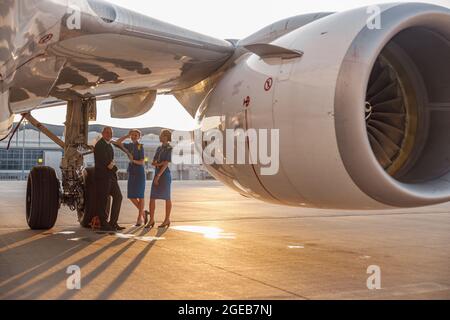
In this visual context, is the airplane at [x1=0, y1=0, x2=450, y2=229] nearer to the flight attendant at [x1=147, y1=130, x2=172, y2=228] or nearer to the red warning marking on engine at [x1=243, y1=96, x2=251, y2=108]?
the red warning marking on engine at [x1=243, y1=96, x2=251, y2=108]

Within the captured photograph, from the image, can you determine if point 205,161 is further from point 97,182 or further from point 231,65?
point 97,182

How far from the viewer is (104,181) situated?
672 centimetres

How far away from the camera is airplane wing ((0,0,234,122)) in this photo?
417 centimetres

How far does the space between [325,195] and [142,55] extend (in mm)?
2477

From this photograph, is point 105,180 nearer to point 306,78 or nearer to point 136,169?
point 136,169

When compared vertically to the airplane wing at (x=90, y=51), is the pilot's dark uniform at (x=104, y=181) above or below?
below

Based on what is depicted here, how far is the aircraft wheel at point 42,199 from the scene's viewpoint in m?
7.00

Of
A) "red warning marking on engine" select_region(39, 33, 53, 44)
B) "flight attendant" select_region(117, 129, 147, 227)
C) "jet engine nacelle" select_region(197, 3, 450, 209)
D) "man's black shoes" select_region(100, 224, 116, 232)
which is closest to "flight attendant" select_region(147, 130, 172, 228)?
"flight attendant" select_region(117, 129, 147, 227)

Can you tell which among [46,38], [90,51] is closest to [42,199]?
[90,51]

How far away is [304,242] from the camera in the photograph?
6023mm

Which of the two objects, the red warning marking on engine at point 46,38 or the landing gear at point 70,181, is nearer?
the red warning marking on engine at point 46,38

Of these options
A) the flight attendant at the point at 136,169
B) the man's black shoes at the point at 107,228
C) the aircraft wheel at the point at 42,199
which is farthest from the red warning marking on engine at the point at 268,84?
the aircraft wheel at the point at 42,199

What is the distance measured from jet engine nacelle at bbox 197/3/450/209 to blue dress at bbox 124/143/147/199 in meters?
2.79

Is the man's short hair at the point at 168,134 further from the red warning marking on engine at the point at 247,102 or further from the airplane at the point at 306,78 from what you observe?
the red warning marking on engine at the point at 247,102
